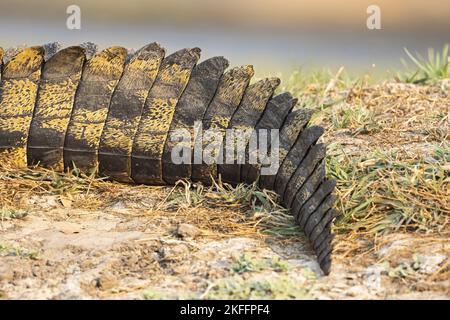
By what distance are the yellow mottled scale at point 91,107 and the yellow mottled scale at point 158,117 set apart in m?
0.22

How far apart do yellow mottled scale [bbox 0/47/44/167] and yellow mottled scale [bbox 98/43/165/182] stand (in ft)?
1.48

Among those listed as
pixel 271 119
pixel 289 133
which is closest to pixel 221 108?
pixel 271 119

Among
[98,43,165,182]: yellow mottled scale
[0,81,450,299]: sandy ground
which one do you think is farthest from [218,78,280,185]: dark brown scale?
[98,43,165,182]: yellow mottled scale

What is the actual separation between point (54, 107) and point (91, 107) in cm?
21

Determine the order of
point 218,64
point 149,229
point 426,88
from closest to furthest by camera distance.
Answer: point 149,229 < point 218,64 < point 426,88

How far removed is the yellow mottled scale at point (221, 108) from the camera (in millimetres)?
4484

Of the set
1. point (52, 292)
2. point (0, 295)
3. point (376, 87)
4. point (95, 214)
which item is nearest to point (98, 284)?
point (52, 292)

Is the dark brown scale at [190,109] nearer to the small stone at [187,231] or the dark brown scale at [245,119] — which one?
the dark brown scale at [245,119]

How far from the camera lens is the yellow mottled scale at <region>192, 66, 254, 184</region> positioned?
4.48m

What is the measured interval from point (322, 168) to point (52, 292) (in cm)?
142

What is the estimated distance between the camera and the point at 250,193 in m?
4.34

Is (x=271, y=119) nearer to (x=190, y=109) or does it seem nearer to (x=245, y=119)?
(x=245, y=119)

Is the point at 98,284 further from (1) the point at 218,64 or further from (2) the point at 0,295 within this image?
(1) the point at 218,64

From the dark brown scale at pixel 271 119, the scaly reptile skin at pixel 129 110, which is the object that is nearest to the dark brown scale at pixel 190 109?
the scaly reptile skin at pixel 129 110
